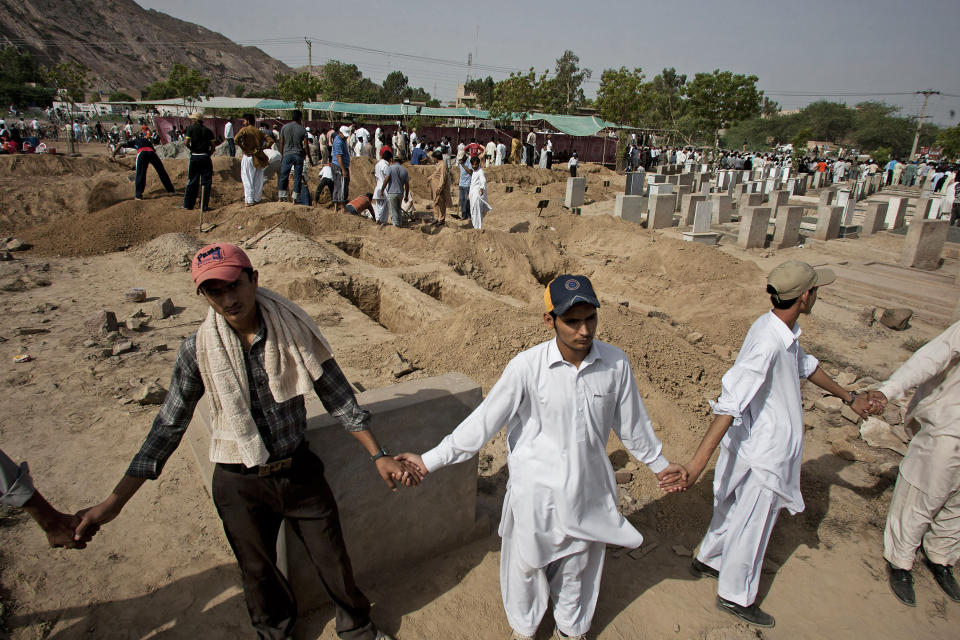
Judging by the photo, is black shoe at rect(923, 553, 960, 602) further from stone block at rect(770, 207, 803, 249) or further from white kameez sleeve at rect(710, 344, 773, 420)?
stone block at rect(770, 207, 803, 249)

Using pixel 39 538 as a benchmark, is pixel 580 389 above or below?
above

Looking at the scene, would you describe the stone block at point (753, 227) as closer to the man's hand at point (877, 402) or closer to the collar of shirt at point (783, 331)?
the man's hand at point (877, 402)

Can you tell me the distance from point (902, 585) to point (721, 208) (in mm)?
12924

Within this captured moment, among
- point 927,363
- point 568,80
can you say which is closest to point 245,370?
point 927,363

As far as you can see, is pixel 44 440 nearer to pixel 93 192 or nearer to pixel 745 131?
pixel 93 192

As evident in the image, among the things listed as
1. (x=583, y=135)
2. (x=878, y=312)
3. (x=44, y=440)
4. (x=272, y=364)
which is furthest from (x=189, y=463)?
(x=583, y=135)

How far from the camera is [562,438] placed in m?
2.03

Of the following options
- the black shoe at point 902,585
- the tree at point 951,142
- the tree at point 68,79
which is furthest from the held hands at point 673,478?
the tree at point 951,142

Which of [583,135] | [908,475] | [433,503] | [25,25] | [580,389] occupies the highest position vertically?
[25,25]

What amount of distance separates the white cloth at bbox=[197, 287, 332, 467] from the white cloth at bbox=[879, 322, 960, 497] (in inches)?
118

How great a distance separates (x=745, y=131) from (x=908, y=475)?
6534 centimetres

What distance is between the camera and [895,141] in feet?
171

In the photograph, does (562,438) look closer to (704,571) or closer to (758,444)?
(758,444)

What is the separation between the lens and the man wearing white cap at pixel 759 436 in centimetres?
240
